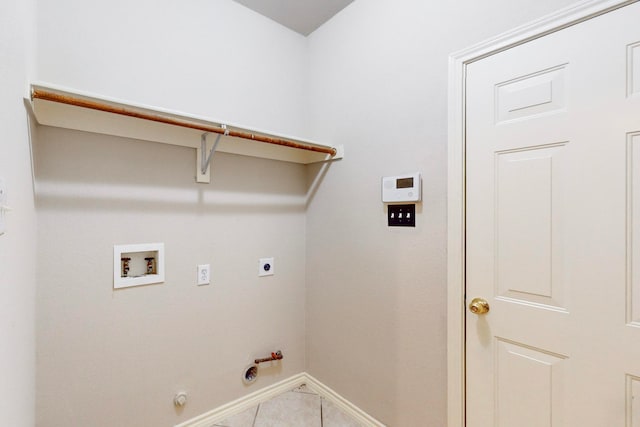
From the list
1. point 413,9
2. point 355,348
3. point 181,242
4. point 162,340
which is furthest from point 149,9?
point 355,348

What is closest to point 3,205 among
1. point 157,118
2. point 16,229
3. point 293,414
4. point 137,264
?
point 16,229

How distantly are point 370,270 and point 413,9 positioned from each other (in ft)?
4.64

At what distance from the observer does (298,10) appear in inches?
75.0

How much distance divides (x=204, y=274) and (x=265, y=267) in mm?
402

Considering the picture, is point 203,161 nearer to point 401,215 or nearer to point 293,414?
point 401,215

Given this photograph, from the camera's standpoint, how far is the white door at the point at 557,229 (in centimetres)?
96

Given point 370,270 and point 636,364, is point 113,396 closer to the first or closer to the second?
point 370,270

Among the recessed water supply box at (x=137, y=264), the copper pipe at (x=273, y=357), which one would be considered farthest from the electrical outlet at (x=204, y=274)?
the copper pipe at (x=273, y=357)

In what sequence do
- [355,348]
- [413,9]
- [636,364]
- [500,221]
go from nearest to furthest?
[636,364], [500,221], [413,9], [355,348]

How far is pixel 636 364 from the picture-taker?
941 mm

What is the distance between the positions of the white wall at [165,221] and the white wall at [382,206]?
0.24 meters

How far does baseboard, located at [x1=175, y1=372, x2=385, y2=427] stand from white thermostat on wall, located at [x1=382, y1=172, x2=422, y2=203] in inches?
50.2

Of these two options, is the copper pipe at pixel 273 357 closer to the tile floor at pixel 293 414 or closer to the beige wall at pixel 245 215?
the beige wall at pixel 245 215

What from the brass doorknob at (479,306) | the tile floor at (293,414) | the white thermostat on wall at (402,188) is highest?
the white thermostat on wall at (402,188)
